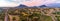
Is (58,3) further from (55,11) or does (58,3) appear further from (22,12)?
(22,12)

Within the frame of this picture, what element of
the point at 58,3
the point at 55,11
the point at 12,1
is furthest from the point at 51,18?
the point at 12,1

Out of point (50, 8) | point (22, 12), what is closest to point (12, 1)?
point (22, 12)

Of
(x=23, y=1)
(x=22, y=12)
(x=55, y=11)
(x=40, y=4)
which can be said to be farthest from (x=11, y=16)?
(x=55, y=11)

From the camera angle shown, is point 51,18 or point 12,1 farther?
point 12,1

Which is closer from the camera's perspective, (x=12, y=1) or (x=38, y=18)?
(x=38, y=18)

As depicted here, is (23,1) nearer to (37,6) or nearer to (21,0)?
(21,0)

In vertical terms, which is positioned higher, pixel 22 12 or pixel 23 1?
pixel 23 1

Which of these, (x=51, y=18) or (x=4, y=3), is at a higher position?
(x=4, y=3)

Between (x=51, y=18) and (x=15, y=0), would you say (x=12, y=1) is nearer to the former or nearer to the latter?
(x=15, y=0)
